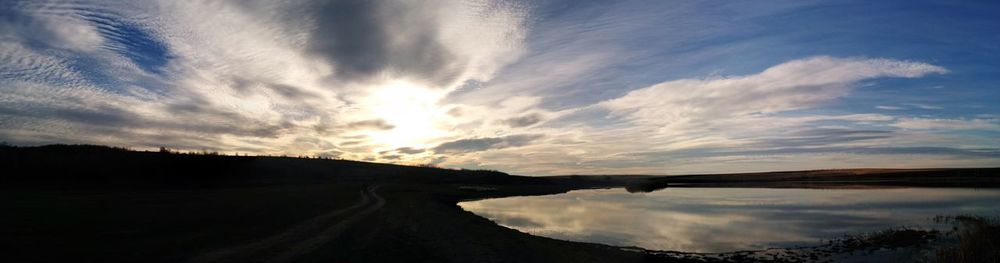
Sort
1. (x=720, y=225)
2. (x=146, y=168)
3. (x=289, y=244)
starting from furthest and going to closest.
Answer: (x=146, y=168) → (x=720, y=225) → (x=289, y=244)

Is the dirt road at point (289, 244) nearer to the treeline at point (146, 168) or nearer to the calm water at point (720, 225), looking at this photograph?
the calm water at point (720, 225)

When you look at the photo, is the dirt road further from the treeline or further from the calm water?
the treeline

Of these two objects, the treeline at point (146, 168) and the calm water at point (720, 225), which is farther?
the treeline at point (146, 168)

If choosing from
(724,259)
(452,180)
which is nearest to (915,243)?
(724,259)

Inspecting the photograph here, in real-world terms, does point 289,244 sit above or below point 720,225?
above

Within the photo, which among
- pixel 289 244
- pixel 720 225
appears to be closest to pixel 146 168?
pixel 289 244

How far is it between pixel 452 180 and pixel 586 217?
10430 cm

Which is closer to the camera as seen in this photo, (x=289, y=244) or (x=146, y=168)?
(x=289, y=244)

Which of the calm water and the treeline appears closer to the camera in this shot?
the calm water

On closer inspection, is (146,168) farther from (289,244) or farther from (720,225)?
(720,225)

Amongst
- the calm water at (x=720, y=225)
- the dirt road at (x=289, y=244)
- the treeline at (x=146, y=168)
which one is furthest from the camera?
the treeline at (x=146, y=168)

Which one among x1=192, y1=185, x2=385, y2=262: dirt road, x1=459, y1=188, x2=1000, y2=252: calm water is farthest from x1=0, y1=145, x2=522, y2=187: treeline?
x1=459, y1=188, x2=1000, y2=252: calm water

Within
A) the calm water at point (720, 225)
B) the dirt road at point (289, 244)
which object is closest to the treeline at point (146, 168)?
the dirt road at point (289, 244)

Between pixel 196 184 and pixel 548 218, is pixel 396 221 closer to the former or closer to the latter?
pixel 548 218
